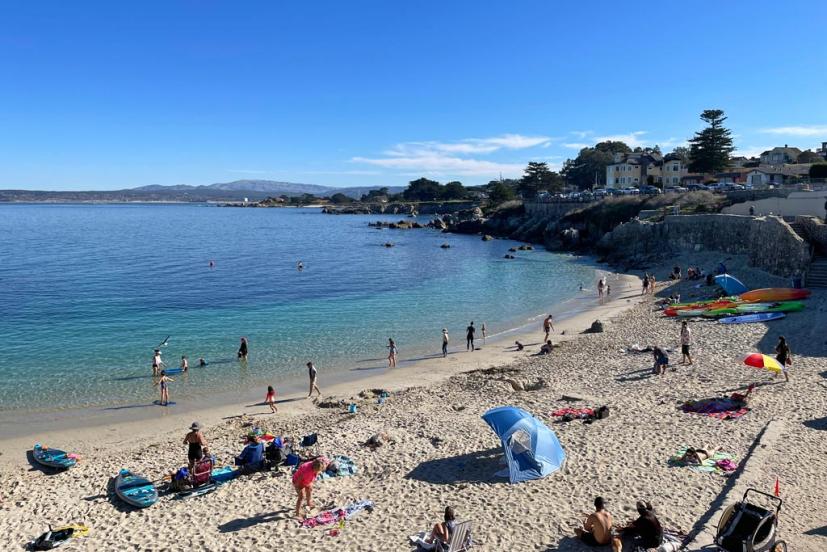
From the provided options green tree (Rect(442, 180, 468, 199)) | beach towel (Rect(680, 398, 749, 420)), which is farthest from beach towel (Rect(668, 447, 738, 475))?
green tree (Rect(442, 180, 468, 199))

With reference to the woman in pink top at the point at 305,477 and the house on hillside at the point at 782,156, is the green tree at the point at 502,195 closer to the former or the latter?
the house on hillside at the point at 782,156

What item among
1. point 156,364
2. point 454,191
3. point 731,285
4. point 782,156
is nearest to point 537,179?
point 782,156

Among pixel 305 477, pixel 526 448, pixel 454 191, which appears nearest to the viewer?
pixel 305 477

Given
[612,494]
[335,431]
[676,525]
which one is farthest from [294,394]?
[676,525]

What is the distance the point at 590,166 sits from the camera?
116188 mm

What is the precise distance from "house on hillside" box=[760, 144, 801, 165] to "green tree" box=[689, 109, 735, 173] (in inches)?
518

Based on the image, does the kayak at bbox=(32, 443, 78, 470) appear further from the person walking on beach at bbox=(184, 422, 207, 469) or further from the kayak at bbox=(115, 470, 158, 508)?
the person walking on beach at bbox=(184, 422, 207, 469)

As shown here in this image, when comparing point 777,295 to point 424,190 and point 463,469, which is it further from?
point 424,190

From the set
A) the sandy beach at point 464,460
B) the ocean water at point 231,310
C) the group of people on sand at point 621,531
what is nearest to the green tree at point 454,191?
the ocean water at point 231,310

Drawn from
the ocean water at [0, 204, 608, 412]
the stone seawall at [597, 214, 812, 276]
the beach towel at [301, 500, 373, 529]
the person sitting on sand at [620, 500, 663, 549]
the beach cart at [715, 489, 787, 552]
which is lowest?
the ocean water at [0, 204, 608, 412]

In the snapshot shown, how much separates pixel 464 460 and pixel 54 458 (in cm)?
995

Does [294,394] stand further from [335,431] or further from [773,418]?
[773,418]

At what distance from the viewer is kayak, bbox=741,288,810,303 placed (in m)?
Result: 25.1

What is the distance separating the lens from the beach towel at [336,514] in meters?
10.0
